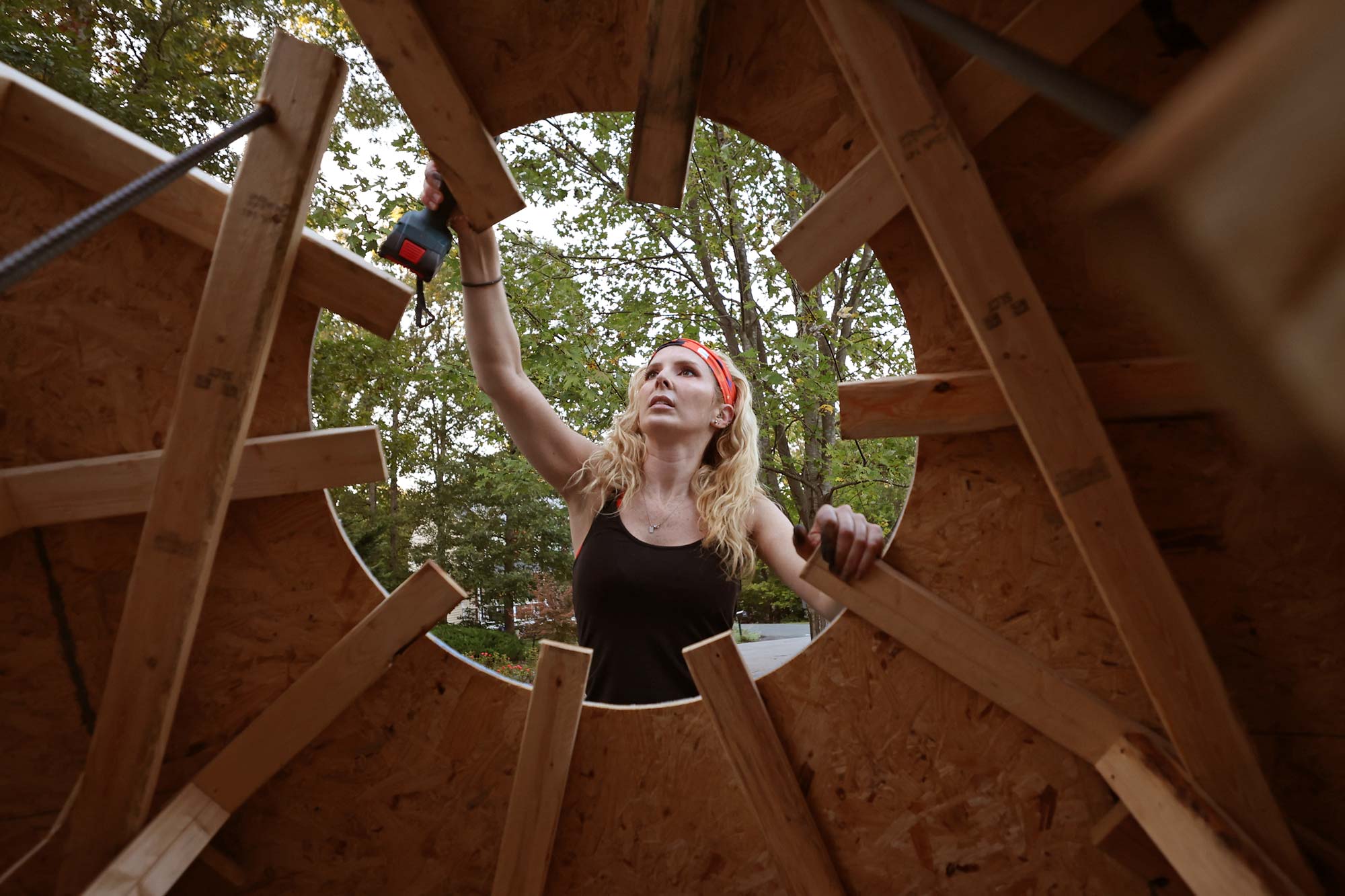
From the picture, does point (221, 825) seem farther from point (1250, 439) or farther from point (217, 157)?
point (217, 157)

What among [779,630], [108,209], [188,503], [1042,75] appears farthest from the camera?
[779,630]

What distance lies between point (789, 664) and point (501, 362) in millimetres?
1430

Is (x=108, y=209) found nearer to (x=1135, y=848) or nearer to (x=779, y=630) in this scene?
(x=1135, y=848)

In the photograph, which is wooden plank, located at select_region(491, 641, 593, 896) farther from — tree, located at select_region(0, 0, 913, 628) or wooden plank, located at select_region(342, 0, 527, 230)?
tree, located at select_region(0, 0, 913, 628)

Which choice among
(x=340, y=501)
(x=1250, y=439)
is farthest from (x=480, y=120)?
(x=340, y=501)

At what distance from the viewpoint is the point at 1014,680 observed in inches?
78.7

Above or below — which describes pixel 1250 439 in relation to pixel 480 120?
below

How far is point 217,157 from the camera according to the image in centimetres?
677

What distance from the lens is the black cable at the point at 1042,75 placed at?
79 cm

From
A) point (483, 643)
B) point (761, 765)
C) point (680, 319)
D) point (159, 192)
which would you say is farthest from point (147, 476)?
point (483, 643)

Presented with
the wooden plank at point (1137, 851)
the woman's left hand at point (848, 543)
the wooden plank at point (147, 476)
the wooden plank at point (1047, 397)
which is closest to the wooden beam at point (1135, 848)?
the wooden plank at point (1137, 851)

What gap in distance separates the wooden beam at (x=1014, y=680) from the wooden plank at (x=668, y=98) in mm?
1150

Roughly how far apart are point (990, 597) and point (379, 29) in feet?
7.02

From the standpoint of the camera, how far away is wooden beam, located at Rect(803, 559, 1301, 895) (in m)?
1.77
